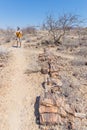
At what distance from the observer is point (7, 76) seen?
10234 mm

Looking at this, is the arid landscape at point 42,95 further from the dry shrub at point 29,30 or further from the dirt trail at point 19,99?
the dry shrub at point 29,30

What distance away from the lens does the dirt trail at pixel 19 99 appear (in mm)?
6621

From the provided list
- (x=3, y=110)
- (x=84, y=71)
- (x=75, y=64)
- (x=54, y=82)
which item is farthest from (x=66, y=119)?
(x=75, y=64)

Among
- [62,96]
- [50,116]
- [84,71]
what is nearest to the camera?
[50,116]

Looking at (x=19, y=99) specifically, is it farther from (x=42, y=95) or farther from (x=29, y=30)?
(x=29, y=30)

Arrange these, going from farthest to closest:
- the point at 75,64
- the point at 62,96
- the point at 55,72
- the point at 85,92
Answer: the point at 75,64, the point at 55,72, the point at 85,92, the point at 62,96

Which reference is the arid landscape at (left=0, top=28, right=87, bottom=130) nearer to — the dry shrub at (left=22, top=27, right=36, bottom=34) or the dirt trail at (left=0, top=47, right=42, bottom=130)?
the dirt trail at (left=0, top=47, right=42, bottom=130)

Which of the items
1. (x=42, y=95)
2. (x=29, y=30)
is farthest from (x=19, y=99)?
(x=29, y=30)

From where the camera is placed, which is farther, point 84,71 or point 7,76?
point 84,71

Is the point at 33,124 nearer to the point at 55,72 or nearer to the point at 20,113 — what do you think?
the point at 20,113

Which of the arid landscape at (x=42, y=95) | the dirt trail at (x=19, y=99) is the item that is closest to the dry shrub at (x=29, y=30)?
the arid landscape at (x=42, y=95)

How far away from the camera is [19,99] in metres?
8.01

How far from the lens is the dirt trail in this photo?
6.62 metres

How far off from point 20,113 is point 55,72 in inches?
137
